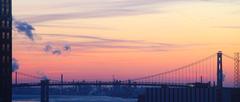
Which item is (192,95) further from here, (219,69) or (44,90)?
(44,90)

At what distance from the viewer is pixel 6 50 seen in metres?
81.0

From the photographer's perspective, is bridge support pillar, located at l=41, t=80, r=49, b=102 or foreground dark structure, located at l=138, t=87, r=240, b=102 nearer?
foreground dark structure, located at l=138, t=87, r=240, b=102

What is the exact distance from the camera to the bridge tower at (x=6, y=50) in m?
79.8

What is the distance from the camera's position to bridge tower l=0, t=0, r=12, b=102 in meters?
79.8

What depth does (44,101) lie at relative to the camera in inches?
6526

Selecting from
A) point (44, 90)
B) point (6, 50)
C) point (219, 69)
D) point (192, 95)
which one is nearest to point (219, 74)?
point (219, 69)

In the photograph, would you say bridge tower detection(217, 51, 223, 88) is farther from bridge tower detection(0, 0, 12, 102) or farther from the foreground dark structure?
bridge tower detection(0, 0, 12, 102)

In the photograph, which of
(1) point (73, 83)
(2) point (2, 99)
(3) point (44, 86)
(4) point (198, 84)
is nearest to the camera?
(2) point (2, 99)

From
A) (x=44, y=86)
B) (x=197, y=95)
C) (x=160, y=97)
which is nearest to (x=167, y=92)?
(x=160, y=97)

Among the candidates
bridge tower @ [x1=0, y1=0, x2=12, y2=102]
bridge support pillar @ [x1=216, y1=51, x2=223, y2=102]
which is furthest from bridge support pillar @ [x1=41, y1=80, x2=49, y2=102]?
bridge tower @ [x1=0, y1=0, x2=12, y2=102]

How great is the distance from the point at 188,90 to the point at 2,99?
65.1 m

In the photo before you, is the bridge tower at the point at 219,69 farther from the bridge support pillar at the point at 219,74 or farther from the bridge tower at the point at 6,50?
the bridge tower at the point at 6,50

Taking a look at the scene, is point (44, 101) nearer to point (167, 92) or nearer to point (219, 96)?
point (167, 92)

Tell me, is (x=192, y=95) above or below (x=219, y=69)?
below
